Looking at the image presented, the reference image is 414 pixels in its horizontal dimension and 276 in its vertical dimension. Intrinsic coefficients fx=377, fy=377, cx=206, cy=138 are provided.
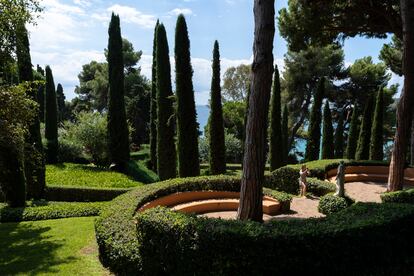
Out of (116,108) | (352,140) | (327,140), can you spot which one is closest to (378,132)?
(352,140)

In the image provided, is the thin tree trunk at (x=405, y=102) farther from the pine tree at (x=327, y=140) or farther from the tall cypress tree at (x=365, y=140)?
the pine tree at (x=327, y=140)

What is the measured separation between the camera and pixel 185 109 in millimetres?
19297

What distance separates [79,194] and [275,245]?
14.4m

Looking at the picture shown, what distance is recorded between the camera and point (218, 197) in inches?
576

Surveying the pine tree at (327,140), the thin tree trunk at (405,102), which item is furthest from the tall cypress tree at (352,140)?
the thin tree trunk at (405,102)

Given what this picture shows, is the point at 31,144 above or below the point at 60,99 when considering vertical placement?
below

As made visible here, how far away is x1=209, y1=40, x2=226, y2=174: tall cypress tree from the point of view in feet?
67.7

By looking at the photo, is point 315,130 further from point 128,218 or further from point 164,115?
point 128,218

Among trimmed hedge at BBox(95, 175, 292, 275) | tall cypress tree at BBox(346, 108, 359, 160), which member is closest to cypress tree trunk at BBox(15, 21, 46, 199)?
trimmed hedge at BBox(95, 175, 292, 275)

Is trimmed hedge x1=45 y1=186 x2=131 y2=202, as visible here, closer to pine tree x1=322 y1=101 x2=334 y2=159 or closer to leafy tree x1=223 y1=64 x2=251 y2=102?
pine tree x1=322 y1=101 x2=334 y2=159

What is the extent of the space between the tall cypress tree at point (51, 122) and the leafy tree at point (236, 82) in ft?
94.5

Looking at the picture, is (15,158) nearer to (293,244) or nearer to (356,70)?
(293,244)

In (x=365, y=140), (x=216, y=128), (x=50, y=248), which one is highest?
(x=216, y=128)

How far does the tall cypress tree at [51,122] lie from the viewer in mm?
26953
